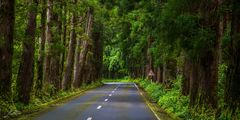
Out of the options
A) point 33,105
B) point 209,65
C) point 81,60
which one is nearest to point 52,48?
point 33,105

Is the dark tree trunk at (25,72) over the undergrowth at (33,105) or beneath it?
over

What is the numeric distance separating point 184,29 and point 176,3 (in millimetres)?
1409

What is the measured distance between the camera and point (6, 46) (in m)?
21.8

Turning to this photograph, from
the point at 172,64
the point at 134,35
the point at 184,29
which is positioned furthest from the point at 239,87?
the point at 134,35

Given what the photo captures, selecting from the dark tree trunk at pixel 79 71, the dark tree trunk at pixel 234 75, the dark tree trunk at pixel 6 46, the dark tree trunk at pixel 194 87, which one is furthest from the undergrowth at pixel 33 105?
the dark tree trunk at pixel 79 71

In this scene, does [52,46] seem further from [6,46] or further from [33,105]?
[6,46]

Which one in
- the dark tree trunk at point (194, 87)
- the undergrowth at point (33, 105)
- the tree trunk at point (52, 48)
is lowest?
the undergrowth at point (33, 105)

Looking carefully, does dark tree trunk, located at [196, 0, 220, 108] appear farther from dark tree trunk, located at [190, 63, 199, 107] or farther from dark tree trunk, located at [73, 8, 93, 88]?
dark tree trunk, located at [73, 8, 93, 88]

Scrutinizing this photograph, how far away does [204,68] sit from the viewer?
20438mm

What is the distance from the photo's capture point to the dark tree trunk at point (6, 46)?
21422mm

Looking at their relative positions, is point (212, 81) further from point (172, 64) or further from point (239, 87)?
point (172, 64)

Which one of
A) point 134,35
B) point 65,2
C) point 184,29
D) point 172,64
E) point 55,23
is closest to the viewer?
point 184,29

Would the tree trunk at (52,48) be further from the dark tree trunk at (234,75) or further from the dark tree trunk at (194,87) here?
the dark tree trunk at (234,75)

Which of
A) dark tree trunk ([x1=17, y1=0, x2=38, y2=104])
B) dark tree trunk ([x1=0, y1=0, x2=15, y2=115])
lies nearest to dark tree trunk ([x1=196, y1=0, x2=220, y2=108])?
dark tree trunk ([x1=0, y1=0, x2=15, y2=115])
